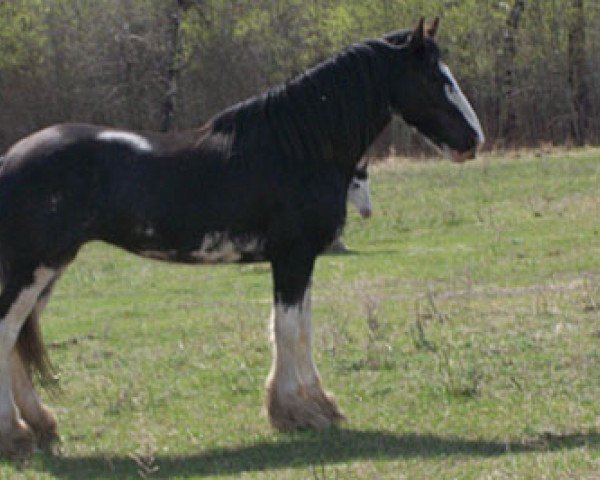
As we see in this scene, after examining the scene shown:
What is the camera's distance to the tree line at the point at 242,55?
127 feet

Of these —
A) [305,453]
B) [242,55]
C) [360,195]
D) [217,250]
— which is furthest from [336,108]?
[242,55]

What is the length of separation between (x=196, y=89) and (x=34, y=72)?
5.75 m

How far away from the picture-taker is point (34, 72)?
141ft

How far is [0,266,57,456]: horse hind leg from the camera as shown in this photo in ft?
25.0

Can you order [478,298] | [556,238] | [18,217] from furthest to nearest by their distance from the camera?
[556,238] < [478,298] < [18,217]

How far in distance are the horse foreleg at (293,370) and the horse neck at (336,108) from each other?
774 millimetres

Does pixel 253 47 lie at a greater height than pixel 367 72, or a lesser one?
lesser

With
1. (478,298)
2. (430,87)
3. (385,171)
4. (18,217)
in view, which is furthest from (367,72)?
(385,171)

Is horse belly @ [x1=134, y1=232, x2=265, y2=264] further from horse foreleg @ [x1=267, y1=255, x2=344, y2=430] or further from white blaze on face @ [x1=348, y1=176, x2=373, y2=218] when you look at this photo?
white blaze on face @ [x1=348, y1=176, x2=373, y2=218]

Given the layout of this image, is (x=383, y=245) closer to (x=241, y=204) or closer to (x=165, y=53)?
(x=241, y=204)

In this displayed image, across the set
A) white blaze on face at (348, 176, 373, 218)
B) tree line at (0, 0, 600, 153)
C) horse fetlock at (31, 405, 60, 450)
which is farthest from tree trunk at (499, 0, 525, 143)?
horse fetlock at (31, 405, 60, 450)

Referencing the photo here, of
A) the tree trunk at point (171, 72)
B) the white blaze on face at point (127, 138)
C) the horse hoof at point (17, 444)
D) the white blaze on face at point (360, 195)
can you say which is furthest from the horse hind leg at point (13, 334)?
the tree trunk at point (171, 72)

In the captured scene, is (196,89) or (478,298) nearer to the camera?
(478,298)

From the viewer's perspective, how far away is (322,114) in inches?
315
